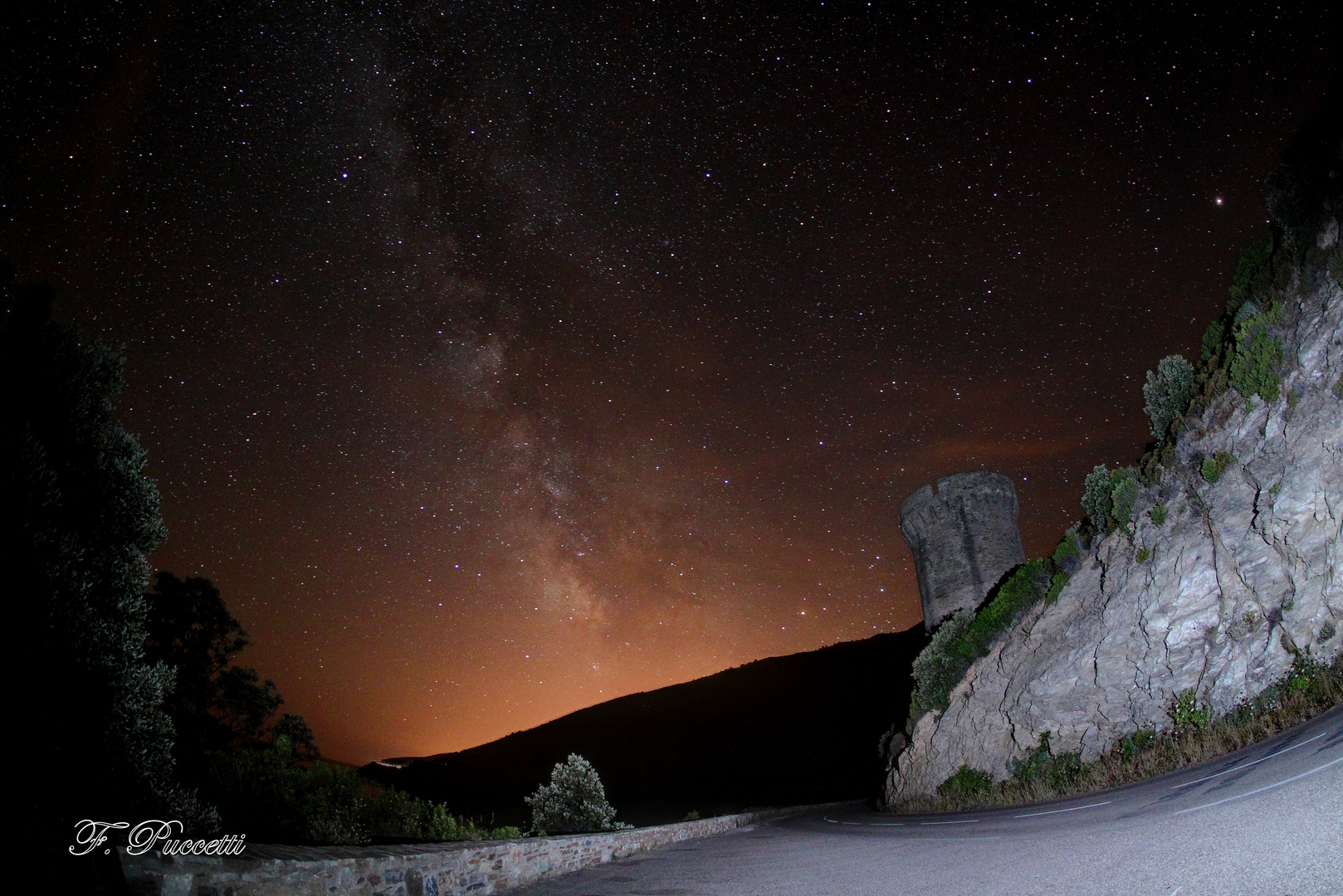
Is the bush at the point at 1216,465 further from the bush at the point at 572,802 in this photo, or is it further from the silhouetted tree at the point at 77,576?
the silhouetted tree at the point at 77,576

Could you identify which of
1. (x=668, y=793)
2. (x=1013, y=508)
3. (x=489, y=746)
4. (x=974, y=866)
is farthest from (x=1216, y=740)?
(x=489, y=746)

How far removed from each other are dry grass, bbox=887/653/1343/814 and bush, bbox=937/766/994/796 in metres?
0.48

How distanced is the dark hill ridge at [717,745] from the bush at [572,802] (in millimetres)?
29727

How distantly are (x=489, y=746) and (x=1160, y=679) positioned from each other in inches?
3903

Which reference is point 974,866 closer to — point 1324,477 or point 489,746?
point 1324,477

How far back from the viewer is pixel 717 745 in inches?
2864

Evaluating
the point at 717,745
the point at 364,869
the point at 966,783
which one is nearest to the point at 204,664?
the point at 364,869

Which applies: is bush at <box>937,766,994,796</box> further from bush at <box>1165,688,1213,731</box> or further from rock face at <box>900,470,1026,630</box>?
rock face at <box>900,470,1026,630</box>

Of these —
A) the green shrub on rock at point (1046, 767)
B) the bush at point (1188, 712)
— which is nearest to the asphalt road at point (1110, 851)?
the bush at point (1188, 712)

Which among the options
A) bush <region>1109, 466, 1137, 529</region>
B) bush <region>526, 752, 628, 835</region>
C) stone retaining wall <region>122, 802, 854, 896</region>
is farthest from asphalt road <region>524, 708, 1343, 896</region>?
bush <region>526, 752, 628, 835</region>

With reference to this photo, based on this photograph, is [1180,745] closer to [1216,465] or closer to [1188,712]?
[1188,712]

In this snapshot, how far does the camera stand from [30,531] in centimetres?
840

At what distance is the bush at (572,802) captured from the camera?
18891 millimetres

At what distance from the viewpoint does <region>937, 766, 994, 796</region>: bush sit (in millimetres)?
15839
